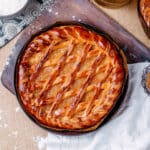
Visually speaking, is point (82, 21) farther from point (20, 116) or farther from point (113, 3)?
point (20, 116)

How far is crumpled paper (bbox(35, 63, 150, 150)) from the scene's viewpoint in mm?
1530

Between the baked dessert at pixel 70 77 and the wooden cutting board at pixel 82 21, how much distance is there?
0.08m

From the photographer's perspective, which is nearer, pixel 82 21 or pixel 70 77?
pixel 70 77

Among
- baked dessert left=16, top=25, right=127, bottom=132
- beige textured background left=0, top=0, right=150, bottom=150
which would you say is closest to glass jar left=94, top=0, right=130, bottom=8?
beige textured background left=0, top=0, right=150, bottom=150

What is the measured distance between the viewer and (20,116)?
1618 mm

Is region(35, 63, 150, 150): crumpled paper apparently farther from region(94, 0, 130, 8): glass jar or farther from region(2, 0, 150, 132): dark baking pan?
region(94, 0, 130, 8): glass jar

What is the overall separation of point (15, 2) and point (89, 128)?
0.42 meters

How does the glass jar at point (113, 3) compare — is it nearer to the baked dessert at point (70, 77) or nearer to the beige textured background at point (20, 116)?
the beige textured background at point (20, 116)

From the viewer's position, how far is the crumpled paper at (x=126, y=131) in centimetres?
153

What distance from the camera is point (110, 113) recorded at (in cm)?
148

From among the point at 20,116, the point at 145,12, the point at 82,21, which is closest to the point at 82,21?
the point at 82,21

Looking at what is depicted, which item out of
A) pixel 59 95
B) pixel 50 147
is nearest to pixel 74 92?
pixel 59 95

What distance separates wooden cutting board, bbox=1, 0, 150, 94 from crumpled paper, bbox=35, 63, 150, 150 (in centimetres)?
5

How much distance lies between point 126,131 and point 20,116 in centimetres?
30
